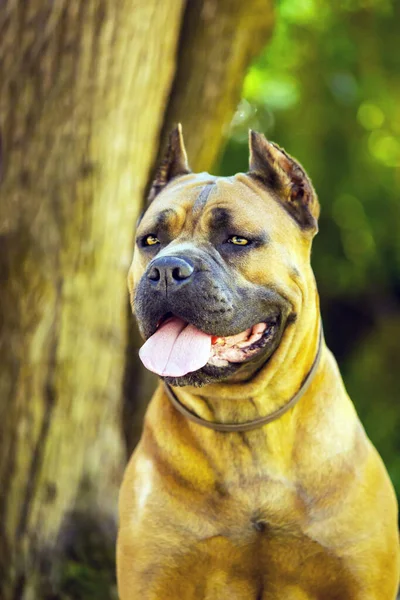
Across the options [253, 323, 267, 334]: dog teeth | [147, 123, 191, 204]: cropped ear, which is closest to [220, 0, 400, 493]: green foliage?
[147, 123, 191, 204]: cropped ear

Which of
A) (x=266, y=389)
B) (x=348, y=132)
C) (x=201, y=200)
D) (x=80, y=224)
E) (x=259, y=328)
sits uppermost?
(x=201, y=200)

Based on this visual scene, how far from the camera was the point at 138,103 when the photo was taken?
4.72m

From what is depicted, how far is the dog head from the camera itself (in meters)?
3.07

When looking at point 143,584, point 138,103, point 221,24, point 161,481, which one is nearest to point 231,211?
point 161,481

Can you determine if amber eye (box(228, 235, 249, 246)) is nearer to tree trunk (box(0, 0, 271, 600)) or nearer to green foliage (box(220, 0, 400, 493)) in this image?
tree trunk (box(0, 0, 271, 600))

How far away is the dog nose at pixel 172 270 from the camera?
9.96 ft

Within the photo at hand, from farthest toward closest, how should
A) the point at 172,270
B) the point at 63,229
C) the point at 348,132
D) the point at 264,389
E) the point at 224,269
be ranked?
the point at 348,132, the point at 63,229, the point at 264,389, the point at 224,269, the point at 172,270

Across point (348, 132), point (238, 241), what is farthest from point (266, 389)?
point (348, 132)

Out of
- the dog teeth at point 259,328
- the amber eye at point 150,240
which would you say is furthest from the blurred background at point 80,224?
the dog teeth at point 259,328

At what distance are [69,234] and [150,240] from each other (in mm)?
1269

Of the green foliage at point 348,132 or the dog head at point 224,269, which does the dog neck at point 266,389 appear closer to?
the dog head at point 224,269

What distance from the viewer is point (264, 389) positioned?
3.36 metres

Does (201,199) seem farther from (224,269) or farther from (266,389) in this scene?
(266,389)

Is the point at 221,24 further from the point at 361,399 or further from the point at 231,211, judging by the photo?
the point at 361,399
